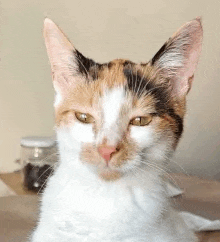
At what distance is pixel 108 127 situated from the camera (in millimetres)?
601

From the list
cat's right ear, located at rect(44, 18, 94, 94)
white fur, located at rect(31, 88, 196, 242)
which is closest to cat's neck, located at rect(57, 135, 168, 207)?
white fur, located at rect(31, 88, 196, 242)

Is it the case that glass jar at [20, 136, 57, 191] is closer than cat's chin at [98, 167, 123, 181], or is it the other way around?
cat's chin at [98, 167, 123, 181]

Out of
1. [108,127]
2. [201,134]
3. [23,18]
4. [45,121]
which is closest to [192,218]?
[201,134]

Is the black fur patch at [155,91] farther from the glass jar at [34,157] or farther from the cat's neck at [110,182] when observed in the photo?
the glass jar at [34,157]

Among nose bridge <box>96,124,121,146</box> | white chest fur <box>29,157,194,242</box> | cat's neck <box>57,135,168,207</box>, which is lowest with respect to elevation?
white chest fur <box>29,157,194,242</box>

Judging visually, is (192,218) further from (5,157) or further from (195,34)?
(5,157)

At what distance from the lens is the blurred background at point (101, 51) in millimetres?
944

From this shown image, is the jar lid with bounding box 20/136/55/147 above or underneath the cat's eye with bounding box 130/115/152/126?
underneath

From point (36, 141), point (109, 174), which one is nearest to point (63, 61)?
point (109, 174)

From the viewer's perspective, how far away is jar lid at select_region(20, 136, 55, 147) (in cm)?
95

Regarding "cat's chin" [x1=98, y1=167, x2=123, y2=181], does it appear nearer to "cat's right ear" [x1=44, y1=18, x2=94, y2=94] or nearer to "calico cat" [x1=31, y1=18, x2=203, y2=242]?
"calico cat" [x1=31, y1=18, x2=203, y2=242]

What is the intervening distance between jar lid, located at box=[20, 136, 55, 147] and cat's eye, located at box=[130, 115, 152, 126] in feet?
1.21

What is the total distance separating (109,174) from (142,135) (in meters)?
0.08

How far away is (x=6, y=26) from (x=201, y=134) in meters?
0.59
